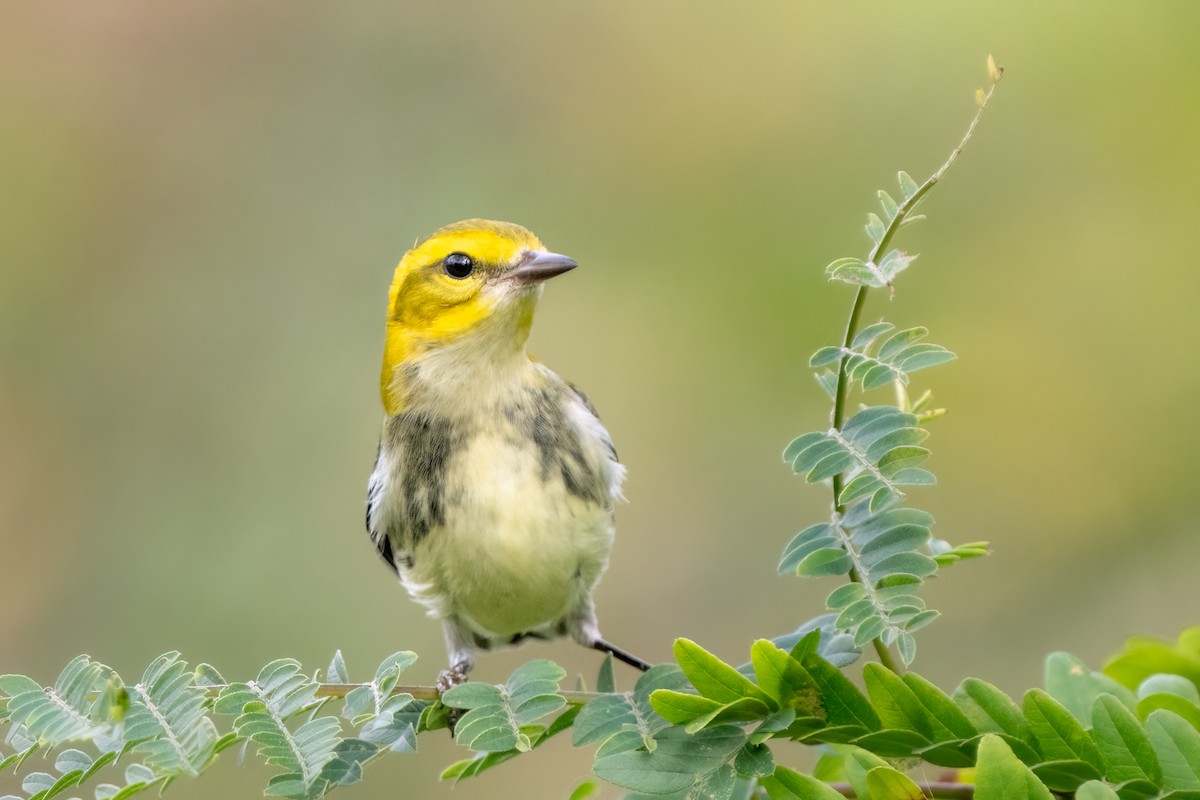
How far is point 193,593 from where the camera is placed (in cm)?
565

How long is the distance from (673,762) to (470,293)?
73.5 inches

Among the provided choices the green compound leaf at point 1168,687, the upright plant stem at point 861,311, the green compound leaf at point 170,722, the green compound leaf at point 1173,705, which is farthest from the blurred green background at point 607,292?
the green compound leaf at point 170,722

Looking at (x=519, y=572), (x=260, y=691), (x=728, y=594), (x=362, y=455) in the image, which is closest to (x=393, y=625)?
(x=362, y=455)

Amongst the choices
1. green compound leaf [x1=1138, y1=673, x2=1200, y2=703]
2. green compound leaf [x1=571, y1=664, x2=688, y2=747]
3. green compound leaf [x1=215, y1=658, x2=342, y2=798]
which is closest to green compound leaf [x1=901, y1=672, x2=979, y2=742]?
green compound leaf [x1=571, y1=664, x2=688, y2=747]

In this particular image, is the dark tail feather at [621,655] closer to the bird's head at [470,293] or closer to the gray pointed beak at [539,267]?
the bird's head at [470,293]

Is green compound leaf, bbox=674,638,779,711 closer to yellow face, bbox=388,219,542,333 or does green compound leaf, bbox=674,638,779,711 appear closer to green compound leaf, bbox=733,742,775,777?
green compound leaf, bbox=733,742,775,777

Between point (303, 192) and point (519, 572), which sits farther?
point (303, 192)

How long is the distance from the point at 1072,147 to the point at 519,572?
12.0 feet

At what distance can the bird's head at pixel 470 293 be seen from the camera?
10.7 ft

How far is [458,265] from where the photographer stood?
3.39 meters

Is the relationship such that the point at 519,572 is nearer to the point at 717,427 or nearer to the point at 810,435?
the point at 810,435

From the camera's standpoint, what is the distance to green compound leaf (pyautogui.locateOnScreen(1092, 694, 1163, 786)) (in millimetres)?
1485

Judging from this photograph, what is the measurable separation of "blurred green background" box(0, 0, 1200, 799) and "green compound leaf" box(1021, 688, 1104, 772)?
3481mm

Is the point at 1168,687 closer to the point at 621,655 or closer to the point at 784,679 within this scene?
the point at 784,679
